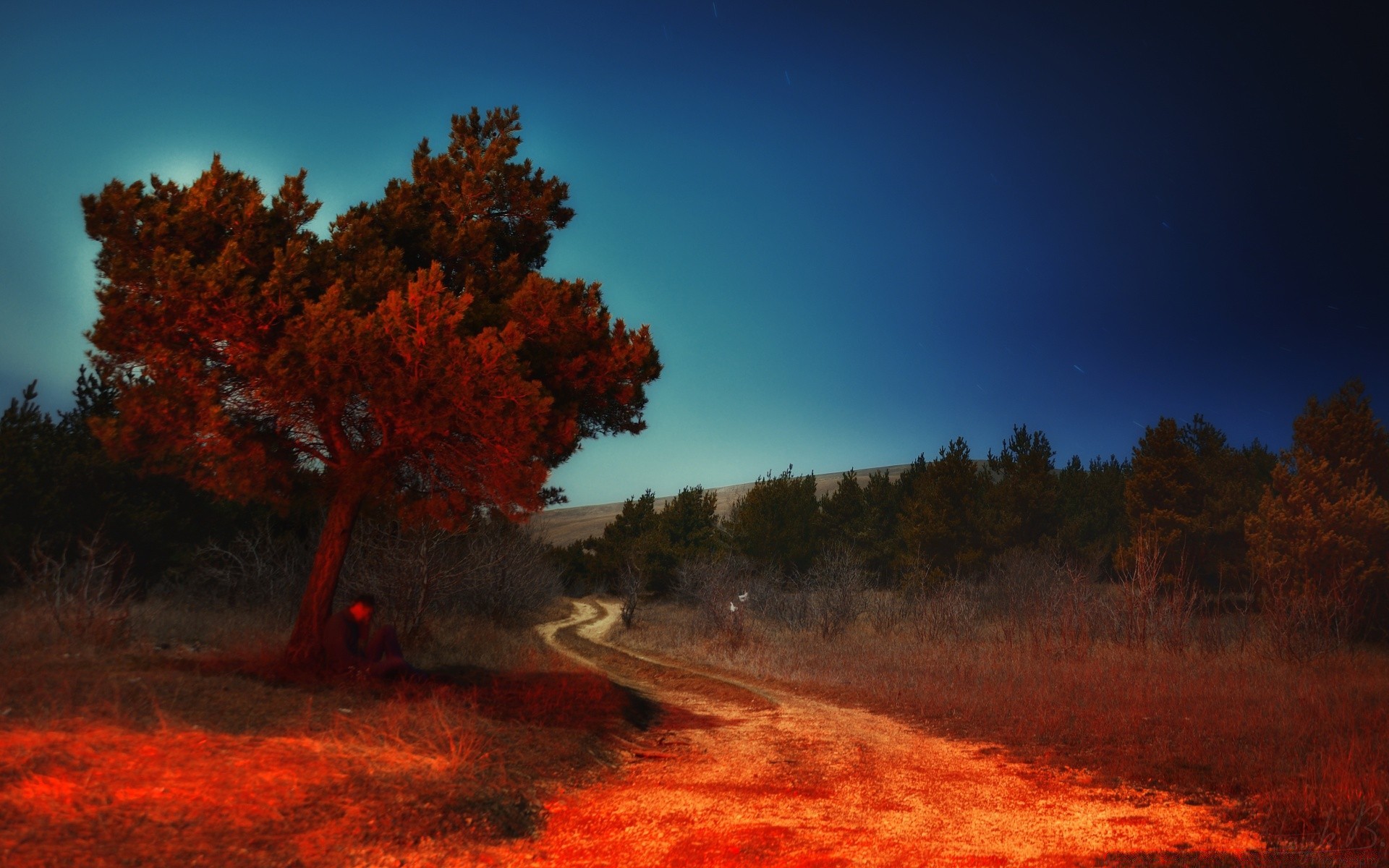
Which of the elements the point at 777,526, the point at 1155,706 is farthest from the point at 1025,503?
the point at 1155,706

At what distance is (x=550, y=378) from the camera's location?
414 inches

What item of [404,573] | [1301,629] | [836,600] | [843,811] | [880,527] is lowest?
[843,811]

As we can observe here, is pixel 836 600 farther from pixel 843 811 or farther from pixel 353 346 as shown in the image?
pixel 353 346

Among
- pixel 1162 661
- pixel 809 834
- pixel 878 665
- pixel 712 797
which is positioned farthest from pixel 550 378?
pixel 1162 661

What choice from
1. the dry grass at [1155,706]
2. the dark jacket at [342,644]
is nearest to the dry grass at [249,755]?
the dark jacket at [342,644]

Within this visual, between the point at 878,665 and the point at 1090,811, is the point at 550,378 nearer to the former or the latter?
the point at 1090,811

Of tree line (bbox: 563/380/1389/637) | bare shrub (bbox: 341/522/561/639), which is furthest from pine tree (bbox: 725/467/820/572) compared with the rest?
bare shrub (bbox: 341/522/561/639)

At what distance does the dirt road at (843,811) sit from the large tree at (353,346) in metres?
4.08

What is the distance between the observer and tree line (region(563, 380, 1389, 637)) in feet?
78.6

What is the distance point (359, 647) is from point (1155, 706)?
438 inches

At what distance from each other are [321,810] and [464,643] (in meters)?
12.4

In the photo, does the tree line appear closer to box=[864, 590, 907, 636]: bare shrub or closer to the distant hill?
box=[864, 590, 907, 636]: bare shrub

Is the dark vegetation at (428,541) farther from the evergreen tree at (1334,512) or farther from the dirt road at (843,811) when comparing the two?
the dirt road at (843,811)

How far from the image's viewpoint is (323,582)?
10.2 meters
